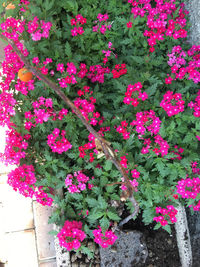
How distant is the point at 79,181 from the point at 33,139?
690 millimetres

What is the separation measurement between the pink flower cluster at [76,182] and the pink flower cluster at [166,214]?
730 millimetres

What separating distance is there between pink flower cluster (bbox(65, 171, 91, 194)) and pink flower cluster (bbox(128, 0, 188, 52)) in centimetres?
151

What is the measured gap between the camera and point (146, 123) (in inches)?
93.7

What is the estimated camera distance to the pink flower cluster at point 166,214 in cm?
236

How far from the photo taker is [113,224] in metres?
2.68

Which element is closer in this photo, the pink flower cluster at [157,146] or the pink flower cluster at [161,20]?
the pink flower cluster at [157,146]

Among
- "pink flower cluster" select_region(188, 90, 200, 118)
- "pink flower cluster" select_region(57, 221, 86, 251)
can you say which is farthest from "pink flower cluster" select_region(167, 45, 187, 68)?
"pink flower cluster" select_region(57, 221, 86, 251)

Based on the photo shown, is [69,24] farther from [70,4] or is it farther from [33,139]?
[33,139]


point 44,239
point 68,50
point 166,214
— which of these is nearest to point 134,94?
point 68,50

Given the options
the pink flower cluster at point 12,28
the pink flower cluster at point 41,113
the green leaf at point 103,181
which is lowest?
the green leaf at point 103,181

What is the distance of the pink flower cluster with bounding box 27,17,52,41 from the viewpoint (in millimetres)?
2439

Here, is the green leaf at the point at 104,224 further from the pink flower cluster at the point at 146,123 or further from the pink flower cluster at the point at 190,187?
the pink flower cluster at the point at 146,123

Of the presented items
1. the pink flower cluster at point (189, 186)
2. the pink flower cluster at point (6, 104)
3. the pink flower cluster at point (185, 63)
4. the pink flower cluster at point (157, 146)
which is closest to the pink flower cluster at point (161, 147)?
the pink flower cluster at point (157, 146)

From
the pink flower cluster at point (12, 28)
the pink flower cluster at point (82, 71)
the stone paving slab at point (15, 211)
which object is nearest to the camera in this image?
the pink flower cluster at point (12, 28)
